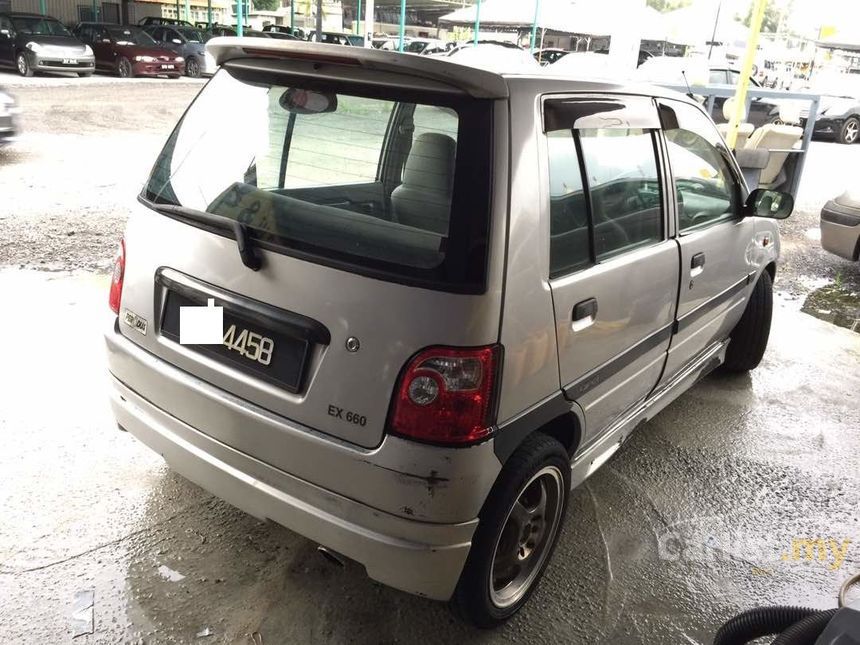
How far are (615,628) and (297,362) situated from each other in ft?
4.92

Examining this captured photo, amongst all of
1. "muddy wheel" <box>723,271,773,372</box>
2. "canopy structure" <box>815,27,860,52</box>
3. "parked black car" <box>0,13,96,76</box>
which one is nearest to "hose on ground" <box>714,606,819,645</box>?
"muddy wheel" <box>723,271,773,372</box>

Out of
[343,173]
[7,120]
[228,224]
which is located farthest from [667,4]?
[228,224]

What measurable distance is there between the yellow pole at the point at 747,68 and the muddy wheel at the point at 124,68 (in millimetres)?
18318

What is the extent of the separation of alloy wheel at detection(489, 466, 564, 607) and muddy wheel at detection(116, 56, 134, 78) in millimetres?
22386

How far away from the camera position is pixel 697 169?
3.40 meters

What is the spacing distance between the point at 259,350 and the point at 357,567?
3.31 feet

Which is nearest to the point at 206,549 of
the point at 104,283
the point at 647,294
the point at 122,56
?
the point at 647,294

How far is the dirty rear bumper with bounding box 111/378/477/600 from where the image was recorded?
200 centimetres

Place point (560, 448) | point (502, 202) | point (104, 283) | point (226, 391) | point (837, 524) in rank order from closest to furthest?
point (502, 202) < point (226, 391) < point (560, 448) < point (837, 524) < point (104, 283)

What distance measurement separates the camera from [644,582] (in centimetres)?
275

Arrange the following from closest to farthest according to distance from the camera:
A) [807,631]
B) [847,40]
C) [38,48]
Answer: [807,631], [38,48], [847,40]

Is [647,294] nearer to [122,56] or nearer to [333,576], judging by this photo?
[333,576]

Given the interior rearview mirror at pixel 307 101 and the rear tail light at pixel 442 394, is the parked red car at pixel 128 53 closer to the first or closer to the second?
the interior rearview mirror at pixel 307 101

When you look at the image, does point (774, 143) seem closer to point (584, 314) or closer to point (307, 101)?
point (584, 314)
